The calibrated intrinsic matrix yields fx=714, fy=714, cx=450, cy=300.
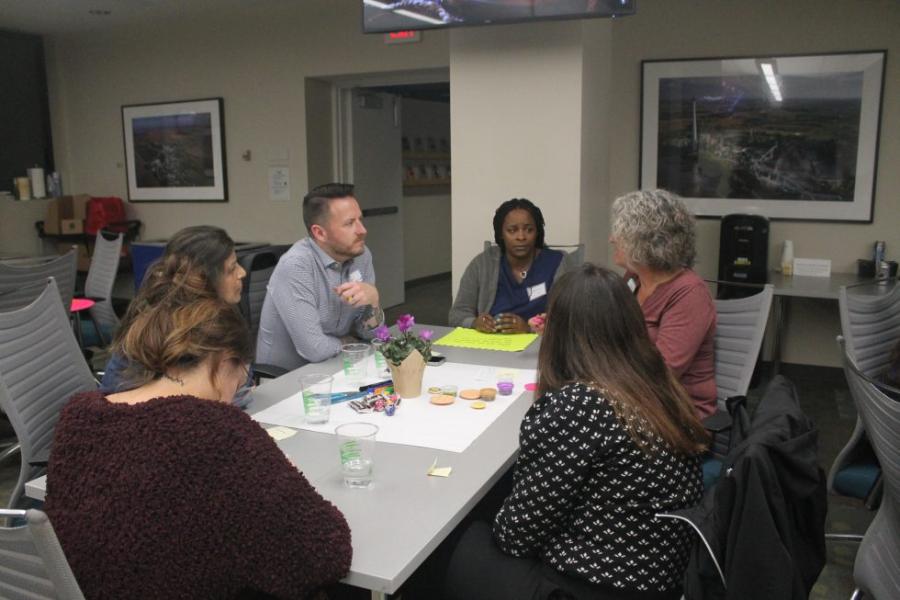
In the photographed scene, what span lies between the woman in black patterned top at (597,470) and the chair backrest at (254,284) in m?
1.96

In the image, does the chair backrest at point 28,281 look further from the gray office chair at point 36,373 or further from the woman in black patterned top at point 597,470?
the woman in black patterned top at point 597,470

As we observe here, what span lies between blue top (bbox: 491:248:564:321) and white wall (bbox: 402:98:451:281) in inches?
192

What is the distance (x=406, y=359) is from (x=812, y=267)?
11.8 feet

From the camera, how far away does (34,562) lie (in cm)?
99

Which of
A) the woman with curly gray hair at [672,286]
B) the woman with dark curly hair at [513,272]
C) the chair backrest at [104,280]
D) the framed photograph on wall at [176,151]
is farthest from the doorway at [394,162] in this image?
the woman with curly gray hair at [672,286]

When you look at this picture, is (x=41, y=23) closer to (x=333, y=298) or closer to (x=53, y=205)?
(x=53, y=205)

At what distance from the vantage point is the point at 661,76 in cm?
492

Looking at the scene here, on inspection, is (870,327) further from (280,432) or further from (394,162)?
(394,162)

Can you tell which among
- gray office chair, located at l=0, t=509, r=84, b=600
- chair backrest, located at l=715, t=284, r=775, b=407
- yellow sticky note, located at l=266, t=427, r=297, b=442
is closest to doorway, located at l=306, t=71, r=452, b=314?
chair backrest, located at l=715, t=284, r=775, b=407

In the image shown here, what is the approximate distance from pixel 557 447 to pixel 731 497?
0.32 m

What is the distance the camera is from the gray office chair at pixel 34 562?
0.94 meters

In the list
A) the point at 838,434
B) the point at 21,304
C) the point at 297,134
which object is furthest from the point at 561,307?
the point at 297,134

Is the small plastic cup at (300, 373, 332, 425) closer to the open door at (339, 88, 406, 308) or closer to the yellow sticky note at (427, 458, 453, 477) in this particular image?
the yellow sticky note at (427, 458, 453, 477)

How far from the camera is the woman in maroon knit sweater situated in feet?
3.62
